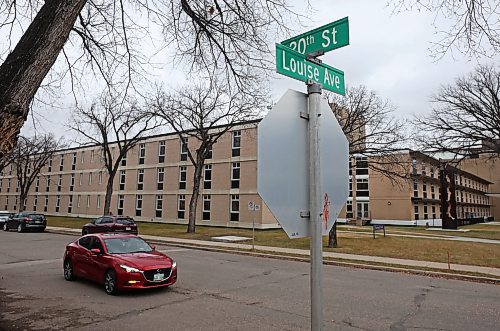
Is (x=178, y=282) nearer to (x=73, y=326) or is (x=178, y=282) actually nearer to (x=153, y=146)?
(x=73, y=326)

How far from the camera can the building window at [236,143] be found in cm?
3684

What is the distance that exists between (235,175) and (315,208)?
34.2 m

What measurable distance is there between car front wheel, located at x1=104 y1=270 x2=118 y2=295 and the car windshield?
68 cm

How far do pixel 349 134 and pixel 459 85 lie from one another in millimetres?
12826

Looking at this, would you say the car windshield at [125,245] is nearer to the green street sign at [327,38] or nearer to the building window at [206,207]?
the green street sign at [327,38]

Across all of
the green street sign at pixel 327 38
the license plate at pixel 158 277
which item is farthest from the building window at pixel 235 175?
the green street sign at pixel 327 38

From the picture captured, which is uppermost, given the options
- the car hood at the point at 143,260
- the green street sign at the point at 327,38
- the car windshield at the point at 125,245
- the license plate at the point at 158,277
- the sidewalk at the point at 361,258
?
the green street sign at the point at 327,38

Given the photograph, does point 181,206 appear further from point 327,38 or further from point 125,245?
point 327,38

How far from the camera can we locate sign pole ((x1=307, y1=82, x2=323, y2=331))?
239cm

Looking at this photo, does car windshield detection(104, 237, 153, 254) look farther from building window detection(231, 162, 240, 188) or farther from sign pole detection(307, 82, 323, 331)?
building window detection(231, 162, 240, 188)

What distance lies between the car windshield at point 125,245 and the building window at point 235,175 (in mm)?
25784

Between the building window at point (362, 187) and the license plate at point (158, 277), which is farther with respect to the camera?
the building window at point (362, 187)

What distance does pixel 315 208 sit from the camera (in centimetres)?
251

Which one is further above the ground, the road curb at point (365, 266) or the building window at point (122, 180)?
the building window at point (122, 180)
